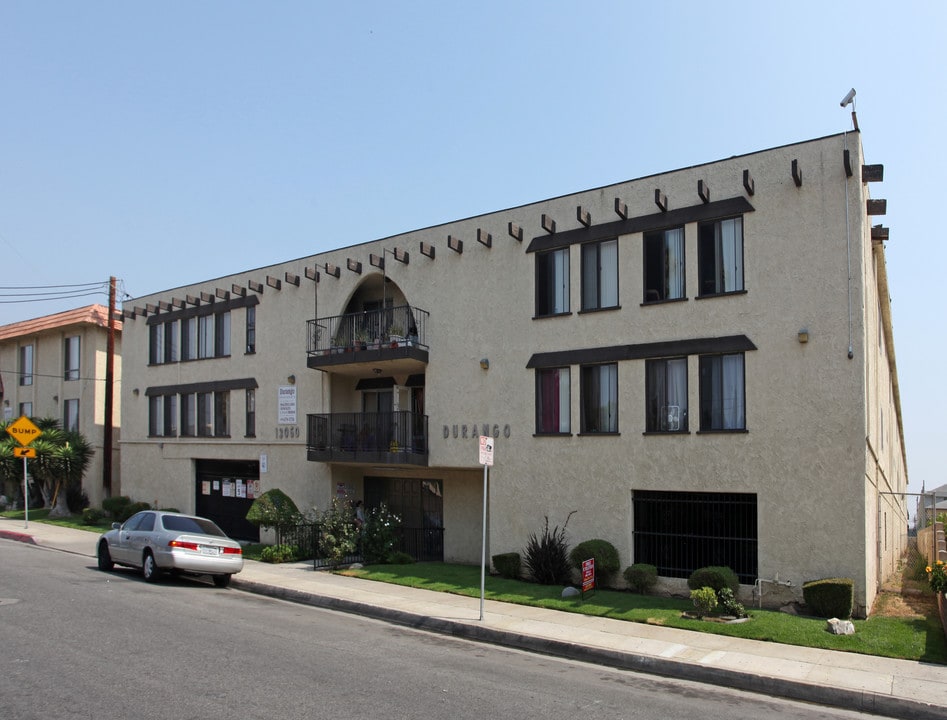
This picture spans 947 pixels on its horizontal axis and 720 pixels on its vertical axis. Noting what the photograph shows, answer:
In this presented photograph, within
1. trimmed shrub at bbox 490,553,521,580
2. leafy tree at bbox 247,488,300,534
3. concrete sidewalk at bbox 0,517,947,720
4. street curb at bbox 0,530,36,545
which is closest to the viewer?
concrete sidewalk at bbox 0,517,947,720

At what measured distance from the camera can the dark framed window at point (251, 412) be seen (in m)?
25.4

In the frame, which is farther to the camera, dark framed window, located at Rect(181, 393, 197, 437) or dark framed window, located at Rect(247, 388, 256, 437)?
dark framed window, located at Rect(181, 393, 197, 437)

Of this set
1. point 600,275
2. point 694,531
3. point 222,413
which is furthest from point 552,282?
point 222,413

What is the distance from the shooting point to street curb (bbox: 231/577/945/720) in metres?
9.08

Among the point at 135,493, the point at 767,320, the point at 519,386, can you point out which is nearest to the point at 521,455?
the point at 519,386

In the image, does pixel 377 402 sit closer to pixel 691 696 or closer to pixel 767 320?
pixel 767 320

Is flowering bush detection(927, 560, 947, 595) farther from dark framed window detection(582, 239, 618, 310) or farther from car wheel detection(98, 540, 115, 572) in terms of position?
car wheel detection(98, 540, 115, 572)

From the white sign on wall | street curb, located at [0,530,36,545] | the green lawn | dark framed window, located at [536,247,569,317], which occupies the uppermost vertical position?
dark framed window, located at [536,247,569,317]

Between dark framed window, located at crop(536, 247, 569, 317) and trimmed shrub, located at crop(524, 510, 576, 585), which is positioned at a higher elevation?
dark framed window, located at crop(536, 247, 569, 317)

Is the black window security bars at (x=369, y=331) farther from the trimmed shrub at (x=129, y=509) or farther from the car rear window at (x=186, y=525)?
the trimmed shrub at (x=129, y=509)

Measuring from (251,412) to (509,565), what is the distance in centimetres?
1135

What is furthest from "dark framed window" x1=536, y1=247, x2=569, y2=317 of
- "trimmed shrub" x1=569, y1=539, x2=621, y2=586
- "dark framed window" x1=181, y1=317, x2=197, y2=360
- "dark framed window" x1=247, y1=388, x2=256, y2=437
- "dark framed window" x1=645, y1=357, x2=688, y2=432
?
"dark framed window" x1=181, y1=317, x2=197, y2=360

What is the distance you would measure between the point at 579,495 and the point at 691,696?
7801mm

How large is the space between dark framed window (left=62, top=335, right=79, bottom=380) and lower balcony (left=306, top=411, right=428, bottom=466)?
1616 centimetres
